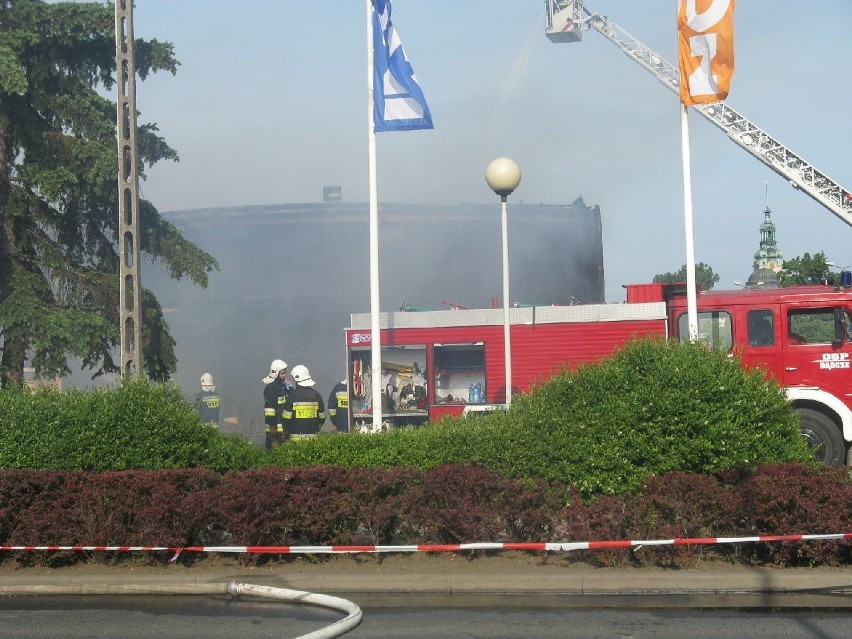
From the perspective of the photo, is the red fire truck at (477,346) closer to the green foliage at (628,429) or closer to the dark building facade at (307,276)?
the green foliage at (628,429)

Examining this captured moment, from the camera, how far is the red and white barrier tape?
8602mm

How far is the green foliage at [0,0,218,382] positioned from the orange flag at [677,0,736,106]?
32.0 ft

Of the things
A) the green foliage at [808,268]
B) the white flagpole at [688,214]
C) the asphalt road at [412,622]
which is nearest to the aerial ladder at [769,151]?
the green foliage at [808,268]

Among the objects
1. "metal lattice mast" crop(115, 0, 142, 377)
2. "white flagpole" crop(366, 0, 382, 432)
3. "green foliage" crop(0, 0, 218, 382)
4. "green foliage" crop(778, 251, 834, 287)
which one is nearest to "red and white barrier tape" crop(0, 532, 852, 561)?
"white flagpole" crop(366, 0, 382, 432)

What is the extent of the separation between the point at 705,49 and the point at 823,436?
5.60 meters

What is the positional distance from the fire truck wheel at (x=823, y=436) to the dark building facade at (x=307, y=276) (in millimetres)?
21604

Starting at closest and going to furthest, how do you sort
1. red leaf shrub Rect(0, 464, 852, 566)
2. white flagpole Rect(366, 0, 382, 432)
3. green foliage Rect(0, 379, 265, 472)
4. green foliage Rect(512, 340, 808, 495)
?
red leaf shrub Rect(0, 464, 852, 566), green foliage Rect(512, 340, 808, 495), green foliage Rect(0, 379, 265, 472), white flagpole Rect(366, 0, 382, 432)

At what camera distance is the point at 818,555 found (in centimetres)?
866

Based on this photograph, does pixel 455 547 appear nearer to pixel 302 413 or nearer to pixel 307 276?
pixel 302 413

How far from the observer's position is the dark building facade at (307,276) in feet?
116

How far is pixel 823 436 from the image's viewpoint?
45.7ft

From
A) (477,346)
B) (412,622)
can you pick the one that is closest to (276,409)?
(477,346)

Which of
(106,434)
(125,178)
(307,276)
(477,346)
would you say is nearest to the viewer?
(106,434)

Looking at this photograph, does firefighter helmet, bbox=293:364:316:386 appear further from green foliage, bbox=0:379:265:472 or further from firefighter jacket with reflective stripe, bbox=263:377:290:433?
green foliage, bbox=0:379:265:472
